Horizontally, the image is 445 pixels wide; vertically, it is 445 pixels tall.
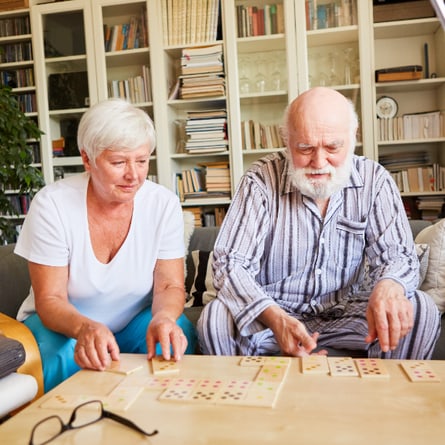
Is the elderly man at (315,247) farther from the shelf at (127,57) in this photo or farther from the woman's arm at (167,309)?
the shelf at (127,57)

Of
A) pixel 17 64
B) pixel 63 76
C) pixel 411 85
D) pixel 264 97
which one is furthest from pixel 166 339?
pixel 17 64

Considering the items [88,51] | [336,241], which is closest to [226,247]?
[336,241]

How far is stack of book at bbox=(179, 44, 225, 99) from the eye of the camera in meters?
3.83

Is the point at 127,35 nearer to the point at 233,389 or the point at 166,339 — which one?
the point at 166,339

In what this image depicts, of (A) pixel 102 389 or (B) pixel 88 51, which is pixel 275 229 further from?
(B) pixel 88 51

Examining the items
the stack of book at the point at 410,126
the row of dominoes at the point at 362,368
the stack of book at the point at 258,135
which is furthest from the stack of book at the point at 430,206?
the row of dominoes at the point at 362,368

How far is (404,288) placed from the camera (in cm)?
153

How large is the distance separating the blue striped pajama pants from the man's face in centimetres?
39

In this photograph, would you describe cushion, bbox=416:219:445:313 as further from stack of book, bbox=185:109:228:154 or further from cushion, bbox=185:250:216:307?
stack of book, bbox=185:109:228:154

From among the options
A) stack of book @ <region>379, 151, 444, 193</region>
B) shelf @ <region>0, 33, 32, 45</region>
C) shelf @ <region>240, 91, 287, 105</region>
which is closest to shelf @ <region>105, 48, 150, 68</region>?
shelf @ <region>0, 33, 32, 45</region>

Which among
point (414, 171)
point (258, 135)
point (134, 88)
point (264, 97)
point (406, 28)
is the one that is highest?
point (406, 28)

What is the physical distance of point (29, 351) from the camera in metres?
1.47

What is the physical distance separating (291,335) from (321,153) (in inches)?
23.0

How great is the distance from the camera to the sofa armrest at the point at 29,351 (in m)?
1.45
